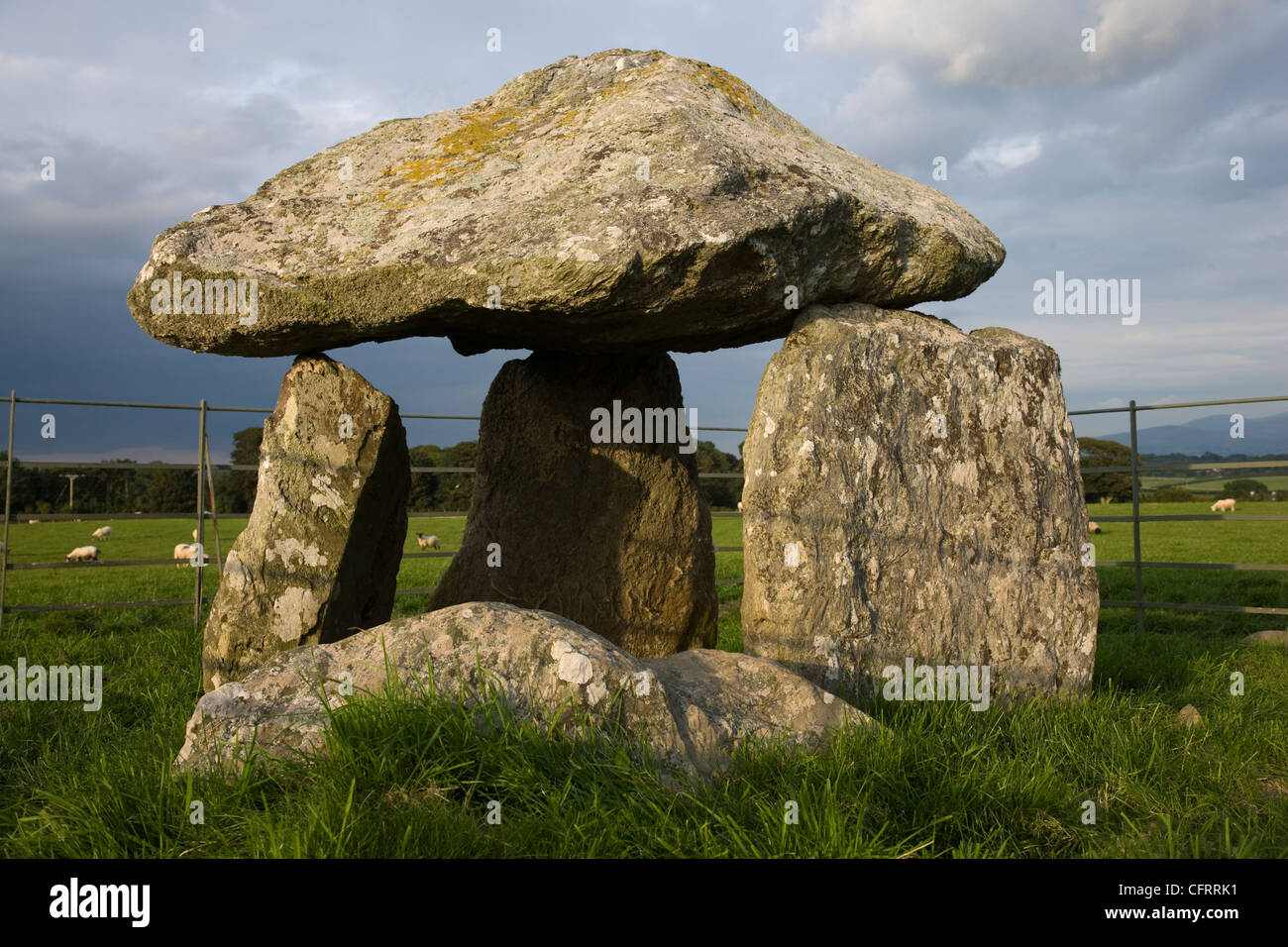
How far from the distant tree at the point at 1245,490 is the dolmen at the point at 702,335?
19.2 metres

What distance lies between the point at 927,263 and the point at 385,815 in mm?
4028

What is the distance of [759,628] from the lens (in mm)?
4605

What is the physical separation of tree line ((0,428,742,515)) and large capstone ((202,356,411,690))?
8.83m

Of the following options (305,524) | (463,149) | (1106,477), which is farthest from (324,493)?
(1106,477)

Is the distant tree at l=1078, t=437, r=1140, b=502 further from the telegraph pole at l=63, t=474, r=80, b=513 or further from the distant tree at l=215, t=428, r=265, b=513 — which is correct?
the telegraph pole at l=63, t=474, r=80, b=513

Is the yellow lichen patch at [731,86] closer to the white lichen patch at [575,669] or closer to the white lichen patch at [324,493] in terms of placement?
the white lichen patch at [324,493]

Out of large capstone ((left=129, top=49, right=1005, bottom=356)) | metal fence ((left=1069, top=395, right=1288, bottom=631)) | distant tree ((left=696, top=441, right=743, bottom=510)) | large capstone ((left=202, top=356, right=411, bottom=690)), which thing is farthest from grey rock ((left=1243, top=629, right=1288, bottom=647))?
distant tree ((left=696, top=441, right=743, bottom=510))

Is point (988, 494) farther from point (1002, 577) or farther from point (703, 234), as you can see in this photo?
point (703, 234)

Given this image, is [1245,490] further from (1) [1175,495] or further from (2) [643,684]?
(2) [643,684]

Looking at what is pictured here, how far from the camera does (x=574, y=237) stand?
441 centimetres

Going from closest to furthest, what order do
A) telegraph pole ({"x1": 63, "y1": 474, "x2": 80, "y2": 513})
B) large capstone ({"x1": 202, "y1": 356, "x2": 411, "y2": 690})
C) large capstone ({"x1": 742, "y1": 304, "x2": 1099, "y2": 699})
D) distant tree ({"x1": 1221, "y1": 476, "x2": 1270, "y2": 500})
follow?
1. large capstone ({"x1": 742, "y1": 304, "x2": 1099, "y2": 699})
2. large capstone ({"x1": 202, "y1": 356, "x2": 411, "y2": 690})
3. telegraph pole ({"x1": 63, "y1": 474, "x2": 80, "y2": 513})
4. distant tree ({"x1": 1221, "y1": 476, "x2": 1270, "y2": 500})

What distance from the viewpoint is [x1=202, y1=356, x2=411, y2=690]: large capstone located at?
500cm

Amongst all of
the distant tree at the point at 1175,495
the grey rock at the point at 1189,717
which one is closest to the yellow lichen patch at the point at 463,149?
the grey rock at the point at 1189,717
